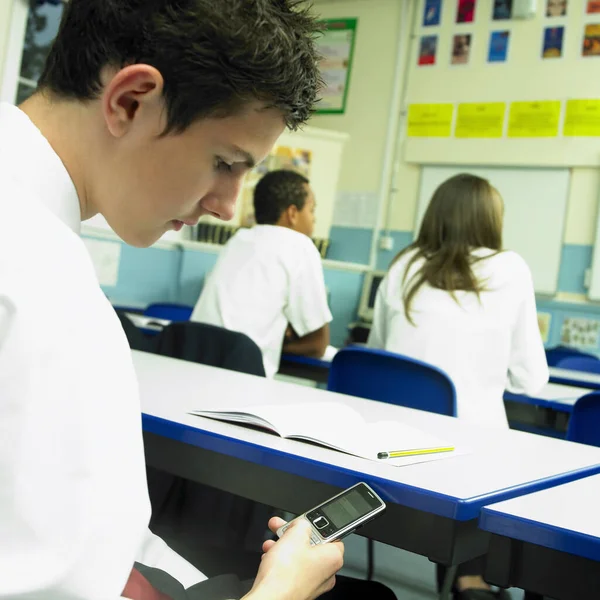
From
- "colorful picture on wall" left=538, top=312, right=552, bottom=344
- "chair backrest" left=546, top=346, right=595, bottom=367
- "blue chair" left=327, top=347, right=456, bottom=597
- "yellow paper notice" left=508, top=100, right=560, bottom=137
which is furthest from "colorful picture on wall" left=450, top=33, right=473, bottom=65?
"blue chair" left=327, top=347, right=456, bottom=597

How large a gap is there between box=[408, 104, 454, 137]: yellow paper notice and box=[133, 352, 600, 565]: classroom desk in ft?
14.6

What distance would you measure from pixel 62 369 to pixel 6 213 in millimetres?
137

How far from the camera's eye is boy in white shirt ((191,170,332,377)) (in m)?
2.91

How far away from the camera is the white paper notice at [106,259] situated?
460cm

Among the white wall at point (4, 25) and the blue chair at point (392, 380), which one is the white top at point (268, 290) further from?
the white wall at point (4, 25)

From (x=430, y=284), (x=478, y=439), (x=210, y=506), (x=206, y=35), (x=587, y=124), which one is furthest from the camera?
(x=587, y=124)

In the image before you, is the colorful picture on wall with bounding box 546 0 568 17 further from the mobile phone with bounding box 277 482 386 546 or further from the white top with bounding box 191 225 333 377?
the mobile phone with bounding box 277 482 386 546

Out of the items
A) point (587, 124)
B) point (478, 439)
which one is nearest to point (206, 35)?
point (478, 439)

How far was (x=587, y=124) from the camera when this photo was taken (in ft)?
16.2

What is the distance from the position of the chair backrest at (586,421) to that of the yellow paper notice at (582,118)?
3.62 meters

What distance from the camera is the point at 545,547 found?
78 centimetres

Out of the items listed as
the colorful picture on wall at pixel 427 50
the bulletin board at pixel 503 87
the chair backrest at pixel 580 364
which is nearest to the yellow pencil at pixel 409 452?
the chair backrest at pixel 580 364

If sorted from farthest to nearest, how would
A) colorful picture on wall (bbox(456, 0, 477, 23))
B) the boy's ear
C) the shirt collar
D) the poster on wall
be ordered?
the poster on wall, colorful picture on wall (bbox(456, 0, 477, 23)), the boy's ear, the shirt collar

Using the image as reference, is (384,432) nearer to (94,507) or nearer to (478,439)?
(478,439)
